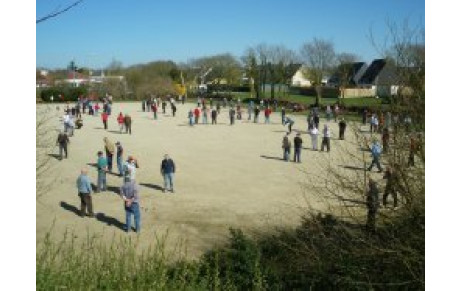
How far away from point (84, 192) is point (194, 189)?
14.3 ft

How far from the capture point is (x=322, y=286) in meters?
8.16

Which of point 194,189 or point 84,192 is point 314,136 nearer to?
point 194,189

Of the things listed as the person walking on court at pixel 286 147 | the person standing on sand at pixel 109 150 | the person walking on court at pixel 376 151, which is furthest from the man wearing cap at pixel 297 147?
the person walking on court at pixel 376 151

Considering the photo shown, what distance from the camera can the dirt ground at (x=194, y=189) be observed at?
12758 millimetres

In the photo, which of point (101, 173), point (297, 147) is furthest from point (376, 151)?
Answer: point (297, 147)

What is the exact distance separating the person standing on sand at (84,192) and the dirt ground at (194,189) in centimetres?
28

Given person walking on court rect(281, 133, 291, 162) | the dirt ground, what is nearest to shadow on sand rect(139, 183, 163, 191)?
the dirt ground

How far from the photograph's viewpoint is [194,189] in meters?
16.9

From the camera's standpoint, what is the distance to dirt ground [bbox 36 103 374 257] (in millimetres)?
12758

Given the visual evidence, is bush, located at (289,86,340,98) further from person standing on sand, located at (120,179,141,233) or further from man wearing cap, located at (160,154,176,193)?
person standing on sand, located at (120,179,141,233)
